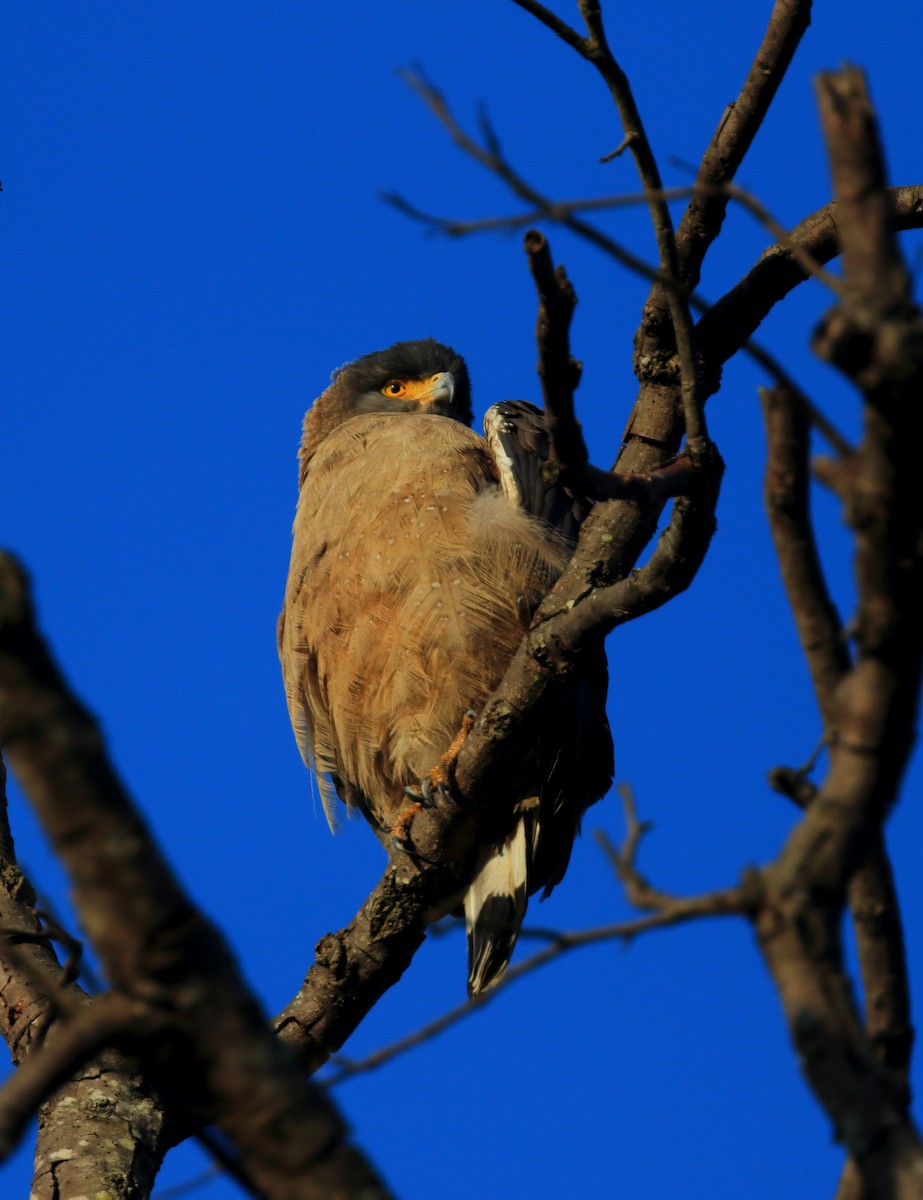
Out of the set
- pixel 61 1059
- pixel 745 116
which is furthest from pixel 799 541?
pixel 745 116

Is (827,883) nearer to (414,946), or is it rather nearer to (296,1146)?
(296,1146)

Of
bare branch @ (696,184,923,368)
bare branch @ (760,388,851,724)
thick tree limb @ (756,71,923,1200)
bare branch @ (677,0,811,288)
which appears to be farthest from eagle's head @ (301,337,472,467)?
thick tree limb @ (756,71,923,1200)

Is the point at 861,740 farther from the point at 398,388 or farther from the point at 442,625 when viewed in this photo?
the point at 398,388

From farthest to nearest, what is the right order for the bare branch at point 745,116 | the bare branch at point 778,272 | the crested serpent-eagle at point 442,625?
the crested serpent-eagle at point 442,625
the bare branch at point 778,272
the bare branch at point 745,116

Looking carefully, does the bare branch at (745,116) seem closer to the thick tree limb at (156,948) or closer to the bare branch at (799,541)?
the bare branch at (799,541)

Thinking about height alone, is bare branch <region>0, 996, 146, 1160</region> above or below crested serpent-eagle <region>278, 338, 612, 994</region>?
below

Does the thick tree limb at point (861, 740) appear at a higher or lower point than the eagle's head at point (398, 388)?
lower

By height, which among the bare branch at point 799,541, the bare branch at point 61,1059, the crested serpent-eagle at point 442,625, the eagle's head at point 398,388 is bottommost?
the bare branch at point 61,1059

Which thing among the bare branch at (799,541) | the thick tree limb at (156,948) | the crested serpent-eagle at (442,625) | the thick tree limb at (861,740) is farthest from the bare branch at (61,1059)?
the crested serpent-eagle at (442,625)

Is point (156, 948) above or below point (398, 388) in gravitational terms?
below

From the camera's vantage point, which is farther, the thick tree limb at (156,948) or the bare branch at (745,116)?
the bare branch at (745,116)

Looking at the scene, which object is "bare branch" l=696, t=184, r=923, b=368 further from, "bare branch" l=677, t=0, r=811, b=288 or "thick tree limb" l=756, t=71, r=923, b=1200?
"thick tree limb" l=756, t=71, r=923, b=1200

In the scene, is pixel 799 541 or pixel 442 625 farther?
pixel 442 625

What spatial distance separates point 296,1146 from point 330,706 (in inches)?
161
